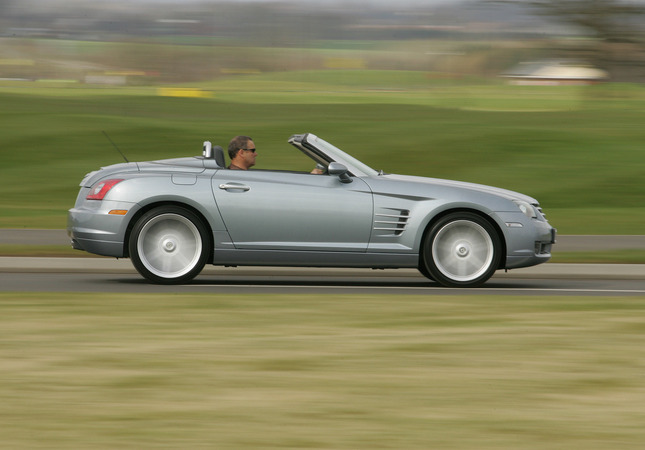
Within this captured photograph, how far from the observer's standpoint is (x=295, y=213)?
34.2 ft

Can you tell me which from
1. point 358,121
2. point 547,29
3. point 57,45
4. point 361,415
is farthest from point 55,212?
point 57,45

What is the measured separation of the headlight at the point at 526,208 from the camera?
1066 centimetres

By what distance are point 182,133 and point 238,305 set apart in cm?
2673

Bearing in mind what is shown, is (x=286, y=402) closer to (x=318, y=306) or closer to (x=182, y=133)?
(x=318, y=306)

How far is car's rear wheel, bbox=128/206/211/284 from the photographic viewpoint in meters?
10.4

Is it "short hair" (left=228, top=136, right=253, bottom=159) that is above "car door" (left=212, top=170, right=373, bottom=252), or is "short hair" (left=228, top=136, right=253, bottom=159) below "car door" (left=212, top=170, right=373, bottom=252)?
above

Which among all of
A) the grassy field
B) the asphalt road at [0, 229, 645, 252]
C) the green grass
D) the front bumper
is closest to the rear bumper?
the green grass

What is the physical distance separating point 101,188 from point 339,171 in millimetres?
2181

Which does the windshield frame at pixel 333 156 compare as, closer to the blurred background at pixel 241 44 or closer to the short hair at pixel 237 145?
the short hair at pixel 237 145

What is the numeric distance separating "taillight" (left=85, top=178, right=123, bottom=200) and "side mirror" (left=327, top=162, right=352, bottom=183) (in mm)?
1909

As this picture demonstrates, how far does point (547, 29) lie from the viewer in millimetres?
41406

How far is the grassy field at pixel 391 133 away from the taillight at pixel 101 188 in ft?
23.8

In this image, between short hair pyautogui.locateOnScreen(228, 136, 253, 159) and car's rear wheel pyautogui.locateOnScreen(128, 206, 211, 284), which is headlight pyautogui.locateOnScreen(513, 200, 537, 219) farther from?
car's rear wheel pyautogui.locateOnScreen(128, 206, 211, 284)

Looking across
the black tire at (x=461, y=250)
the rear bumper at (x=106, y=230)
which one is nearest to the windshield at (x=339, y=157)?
the black tire at (x=461, y=250)
